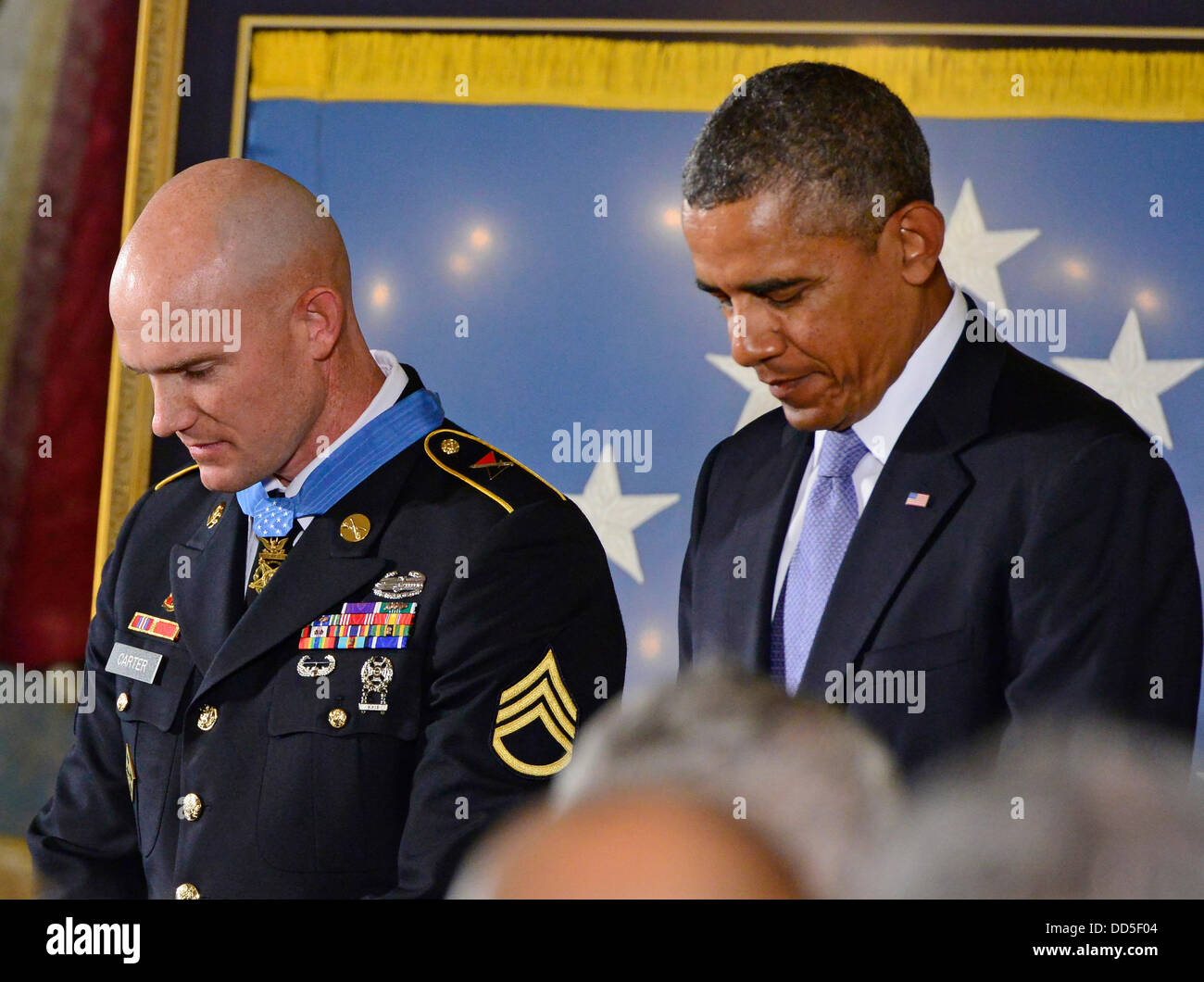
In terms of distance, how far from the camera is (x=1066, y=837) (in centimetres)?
56

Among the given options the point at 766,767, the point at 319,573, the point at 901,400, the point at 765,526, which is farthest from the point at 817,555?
the point at 766,767

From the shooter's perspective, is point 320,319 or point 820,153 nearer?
point 820,153

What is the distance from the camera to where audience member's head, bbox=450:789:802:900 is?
0.56 metres

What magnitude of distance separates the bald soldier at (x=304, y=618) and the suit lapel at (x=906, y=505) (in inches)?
11.9

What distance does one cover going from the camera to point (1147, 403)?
2541mm

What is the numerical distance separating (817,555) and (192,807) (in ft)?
2.66

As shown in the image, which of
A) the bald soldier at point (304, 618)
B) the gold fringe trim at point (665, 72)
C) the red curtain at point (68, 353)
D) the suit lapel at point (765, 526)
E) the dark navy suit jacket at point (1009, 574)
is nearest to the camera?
the dark navy suit jacket at point (1009, 574)

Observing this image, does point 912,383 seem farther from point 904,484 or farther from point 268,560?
point 268,560

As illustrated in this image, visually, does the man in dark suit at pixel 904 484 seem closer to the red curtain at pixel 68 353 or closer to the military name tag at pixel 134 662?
the military name tag at pixel 134 662

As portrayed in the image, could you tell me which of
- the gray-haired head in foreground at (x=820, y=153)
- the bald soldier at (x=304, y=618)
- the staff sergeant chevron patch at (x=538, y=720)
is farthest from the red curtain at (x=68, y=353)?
the gray-haired head in foreground at (x=820, y=153)

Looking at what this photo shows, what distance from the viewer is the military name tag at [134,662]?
1.94 metres

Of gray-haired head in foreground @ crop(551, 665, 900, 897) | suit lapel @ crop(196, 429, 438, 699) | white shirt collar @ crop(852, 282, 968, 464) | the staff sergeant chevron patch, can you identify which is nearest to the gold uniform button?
suit lapel @ crop(196, 429, 438, 699)

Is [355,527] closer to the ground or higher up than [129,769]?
higher up

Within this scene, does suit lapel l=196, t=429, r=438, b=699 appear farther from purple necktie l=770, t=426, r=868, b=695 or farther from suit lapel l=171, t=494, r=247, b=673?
purple necktie l=770, t=426, r=868, b=695
